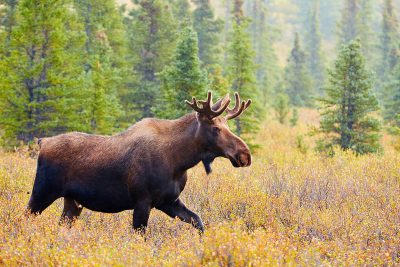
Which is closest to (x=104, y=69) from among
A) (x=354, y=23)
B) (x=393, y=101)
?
(x=393, y=101)

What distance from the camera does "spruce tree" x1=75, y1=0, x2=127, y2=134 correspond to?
17.3 meters

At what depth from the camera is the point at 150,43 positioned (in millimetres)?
23875

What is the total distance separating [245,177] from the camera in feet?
34.0

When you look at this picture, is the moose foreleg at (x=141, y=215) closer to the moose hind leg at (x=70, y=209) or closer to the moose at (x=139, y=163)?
the moose at (x=139, y=163)

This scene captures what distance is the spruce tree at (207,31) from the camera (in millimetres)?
31094

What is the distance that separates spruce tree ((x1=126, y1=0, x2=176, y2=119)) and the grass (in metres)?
12.7

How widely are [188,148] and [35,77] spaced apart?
11653 mm

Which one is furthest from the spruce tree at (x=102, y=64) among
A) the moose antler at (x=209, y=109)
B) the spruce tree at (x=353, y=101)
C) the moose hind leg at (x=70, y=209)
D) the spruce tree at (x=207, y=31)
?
the moose antler at (x=209, y=109)

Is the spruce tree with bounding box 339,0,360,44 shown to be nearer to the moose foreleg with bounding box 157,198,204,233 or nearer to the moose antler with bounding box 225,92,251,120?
the moose antler with bounding box 225,92,251,120

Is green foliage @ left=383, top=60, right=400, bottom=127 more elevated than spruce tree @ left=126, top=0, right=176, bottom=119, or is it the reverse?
spruce tree @ left=126, top=0, right=176, bottom=119

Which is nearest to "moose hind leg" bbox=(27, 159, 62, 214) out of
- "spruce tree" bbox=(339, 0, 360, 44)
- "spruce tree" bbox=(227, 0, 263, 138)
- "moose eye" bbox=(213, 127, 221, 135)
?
"moose eye" bbox=(213, 127, 221, 135)

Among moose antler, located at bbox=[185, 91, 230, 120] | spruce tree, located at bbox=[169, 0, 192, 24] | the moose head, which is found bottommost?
the moose head

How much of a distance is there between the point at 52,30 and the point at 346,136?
1020 centimetres

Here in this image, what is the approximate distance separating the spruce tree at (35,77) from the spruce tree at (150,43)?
7.01 m
